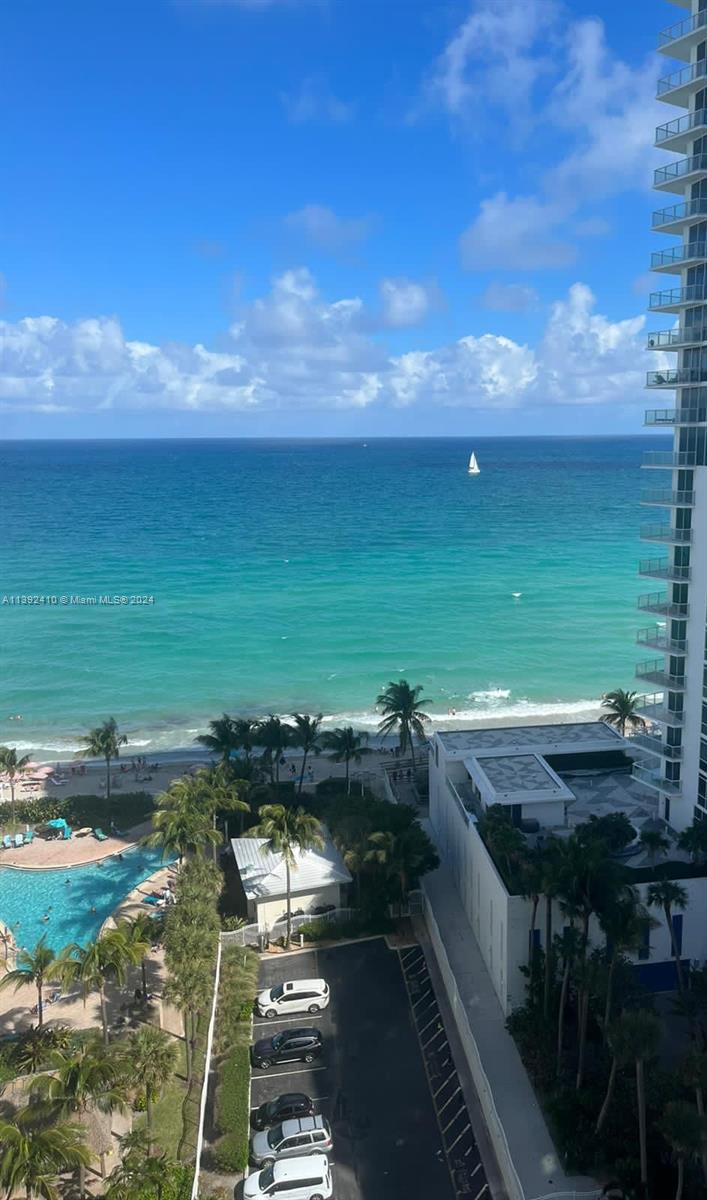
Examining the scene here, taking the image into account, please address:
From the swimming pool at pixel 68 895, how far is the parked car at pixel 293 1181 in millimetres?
12935

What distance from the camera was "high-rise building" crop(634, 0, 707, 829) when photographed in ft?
93.4

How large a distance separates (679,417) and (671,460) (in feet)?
5.81

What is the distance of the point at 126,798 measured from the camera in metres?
44.6

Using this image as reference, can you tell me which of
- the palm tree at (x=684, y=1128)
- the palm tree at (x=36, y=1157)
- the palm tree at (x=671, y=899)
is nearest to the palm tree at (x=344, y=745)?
the palm tree at (x=671, y=899)

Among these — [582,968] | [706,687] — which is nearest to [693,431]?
[706,687]

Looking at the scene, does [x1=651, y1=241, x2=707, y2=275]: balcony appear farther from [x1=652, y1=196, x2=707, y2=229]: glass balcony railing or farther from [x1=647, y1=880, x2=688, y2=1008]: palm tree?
[x1=647, y1=880, x2=688, y2=1008]: palm tree

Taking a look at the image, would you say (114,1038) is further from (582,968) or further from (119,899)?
(582,968)

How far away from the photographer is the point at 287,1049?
2616 centimetres

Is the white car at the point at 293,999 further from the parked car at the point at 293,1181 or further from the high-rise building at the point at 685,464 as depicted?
the high-rise building at the point at 685,464

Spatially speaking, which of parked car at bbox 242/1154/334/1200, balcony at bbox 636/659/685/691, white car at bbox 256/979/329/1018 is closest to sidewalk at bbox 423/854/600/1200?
white car at bbox 256/979/329/1018

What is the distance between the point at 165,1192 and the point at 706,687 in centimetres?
2294

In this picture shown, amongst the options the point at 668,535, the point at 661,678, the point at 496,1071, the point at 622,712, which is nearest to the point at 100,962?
the point at 496,1071

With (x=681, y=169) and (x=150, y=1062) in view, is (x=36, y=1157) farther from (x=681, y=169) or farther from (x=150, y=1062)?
(x=681, y=169)

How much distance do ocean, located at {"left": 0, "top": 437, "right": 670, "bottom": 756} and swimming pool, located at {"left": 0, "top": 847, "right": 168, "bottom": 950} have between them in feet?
61.1
